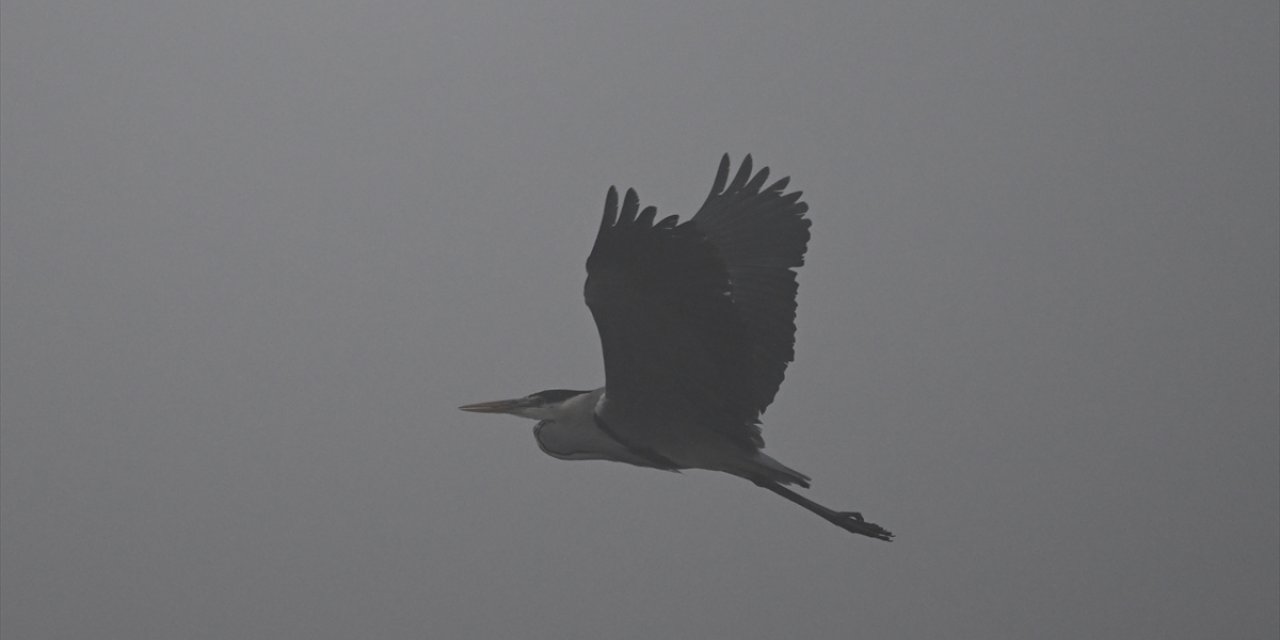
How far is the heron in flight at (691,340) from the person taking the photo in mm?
2643

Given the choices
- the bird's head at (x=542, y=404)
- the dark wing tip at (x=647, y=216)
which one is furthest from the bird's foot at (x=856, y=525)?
the dark wing tip at (x=647, y=216)

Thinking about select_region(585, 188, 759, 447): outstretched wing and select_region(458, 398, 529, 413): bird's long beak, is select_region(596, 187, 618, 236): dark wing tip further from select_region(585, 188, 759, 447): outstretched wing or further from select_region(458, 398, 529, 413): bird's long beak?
select_region(458, 398, 529, 413): bird's long beak

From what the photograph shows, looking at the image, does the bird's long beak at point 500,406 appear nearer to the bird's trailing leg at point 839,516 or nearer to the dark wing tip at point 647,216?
the bird's trailing leg at point 839,516

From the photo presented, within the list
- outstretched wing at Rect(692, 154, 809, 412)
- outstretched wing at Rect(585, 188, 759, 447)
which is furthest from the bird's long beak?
outstretched wing at Rect(692, 154, 809, 412)

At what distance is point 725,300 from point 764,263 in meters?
0.76

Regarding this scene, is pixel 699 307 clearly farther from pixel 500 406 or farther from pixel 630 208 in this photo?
pixel 500 406

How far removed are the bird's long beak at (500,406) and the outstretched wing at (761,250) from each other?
2.07 feet

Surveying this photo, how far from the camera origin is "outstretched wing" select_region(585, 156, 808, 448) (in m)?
2.63

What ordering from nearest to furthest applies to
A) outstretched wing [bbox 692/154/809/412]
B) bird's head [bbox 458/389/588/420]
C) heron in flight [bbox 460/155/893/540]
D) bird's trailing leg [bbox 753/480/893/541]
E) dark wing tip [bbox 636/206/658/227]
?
dark wing tip [bbox 636/206/658/227]
heron in flight [bbox 460/155/893/540]
bird's trailing leg [bbox 753/480/893/541]
bird's head [bbox 458/389/588/420]
outstretched wing [bbox 692/154/809/412]

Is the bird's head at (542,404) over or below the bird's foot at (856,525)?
over

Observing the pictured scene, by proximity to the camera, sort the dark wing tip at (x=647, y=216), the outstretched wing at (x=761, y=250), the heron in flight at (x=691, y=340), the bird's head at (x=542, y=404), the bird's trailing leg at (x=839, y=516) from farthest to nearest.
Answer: the outstretched wing at (x=761, y=250), the bird's head at (x=542, y=404), the bird's trailing leg at (x=839, y=516), the heron in flight at (x=691, y=340), the dark wing tip at (x=647, y=216)

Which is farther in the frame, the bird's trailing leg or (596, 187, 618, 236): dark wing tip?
the bird's trailing leg

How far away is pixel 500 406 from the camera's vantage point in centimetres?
328

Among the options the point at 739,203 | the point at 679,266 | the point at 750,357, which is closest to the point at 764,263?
the point at 739,203
